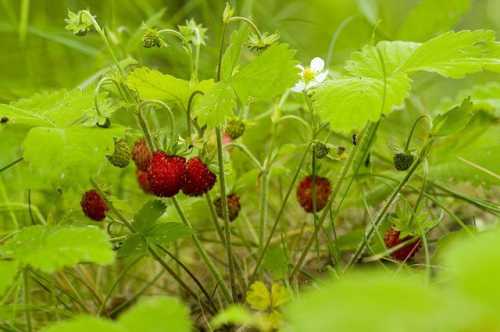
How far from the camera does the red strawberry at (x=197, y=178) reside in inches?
34.8

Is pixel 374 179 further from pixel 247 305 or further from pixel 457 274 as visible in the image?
pixel 457 274

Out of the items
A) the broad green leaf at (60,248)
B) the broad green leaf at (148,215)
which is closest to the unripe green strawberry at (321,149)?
the broad green leaf at (148,215)

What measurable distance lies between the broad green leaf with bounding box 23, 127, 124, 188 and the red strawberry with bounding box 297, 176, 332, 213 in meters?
0.33

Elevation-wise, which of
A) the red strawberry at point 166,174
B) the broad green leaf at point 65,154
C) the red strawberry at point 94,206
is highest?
the broad green leaf at point 65,154

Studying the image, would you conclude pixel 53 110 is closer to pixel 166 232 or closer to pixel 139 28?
pixel 166 232

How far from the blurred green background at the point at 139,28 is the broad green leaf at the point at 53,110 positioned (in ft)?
1.60

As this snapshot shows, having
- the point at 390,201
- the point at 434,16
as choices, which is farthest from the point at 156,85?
the point at 434,16

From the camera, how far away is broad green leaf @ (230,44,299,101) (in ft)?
2.83

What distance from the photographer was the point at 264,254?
100 centimetres

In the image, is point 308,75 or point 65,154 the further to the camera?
point 308,75

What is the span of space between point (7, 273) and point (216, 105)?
1.03 ft

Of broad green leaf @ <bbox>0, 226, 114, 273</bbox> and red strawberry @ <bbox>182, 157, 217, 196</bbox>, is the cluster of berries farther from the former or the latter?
broad green leaf @ <bbox>0, 226, 114, 273</bbox>

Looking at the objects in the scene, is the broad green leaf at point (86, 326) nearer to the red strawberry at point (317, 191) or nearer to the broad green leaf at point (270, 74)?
the broad green leaf at point (270, 74)

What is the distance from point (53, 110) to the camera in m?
0.90
